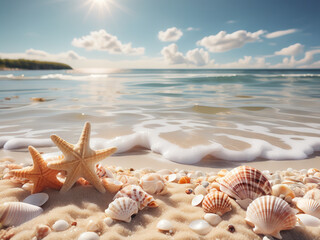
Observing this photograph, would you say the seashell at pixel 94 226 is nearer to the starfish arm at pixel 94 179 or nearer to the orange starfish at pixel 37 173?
the starfish arm at pixel 94 179

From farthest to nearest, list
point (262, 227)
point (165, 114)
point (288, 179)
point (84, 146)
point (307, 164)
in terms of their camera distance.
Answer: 1. point (165, 114)
2. point (307, 164)
3. point (288, 179)
4. point (84, 146)
5. point (262, 227)

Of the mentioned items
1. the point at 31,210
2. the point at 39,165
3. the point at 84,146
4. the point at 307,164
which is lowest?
the point at 307,164

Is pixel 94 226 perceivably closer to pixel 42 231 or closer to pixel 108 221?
pixel 108 221

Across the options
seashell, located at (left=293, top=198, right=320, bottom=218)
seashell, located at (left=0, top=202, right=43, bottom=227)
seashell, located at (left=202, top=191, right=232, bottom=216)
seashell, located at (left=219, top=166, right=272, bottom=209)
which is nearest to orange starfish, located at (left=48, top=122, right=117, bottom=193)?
seashell, located at (left=0, top=202, right=43, bottom=227)

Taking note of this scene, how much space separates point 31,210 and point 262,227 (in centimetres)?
180

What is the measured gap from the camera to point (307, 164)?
363cm

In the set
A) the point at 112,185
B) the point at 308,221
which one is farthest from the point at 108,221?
the point at 308,221

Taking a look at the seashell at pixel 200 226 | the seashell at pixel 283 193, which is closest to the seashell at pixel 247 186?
the seashell at pixel 283 193

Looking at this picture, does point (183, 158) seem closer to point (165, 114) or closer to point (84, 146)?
point (84, 146)

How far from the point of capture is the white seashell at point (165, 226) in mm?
1599

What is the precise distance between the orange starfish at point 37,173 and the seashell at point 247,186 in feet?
5.47

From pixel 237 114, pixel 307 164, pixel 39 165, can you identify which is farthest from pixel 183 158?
pixel 237 114

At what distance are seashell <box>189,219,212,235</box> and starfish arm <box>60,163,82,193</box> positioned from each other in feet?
3.53

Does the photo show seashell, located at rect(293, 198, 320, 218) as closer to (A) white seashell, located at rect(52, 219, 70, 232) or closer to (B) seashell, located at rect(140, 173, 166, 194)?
(B) seashell, located at rect(140, 173, 166, 194)
